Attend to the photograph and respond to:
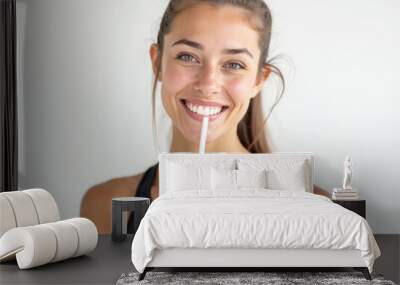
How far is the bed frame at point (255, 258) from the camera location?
527 cm

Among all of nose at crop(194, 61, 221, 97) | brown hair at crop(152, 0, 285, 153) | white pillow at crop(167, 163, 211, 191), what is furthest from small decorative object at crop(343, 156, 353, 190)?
nose at crop(194, 61, 221, 97)

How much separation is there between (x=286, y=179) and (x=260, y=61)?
4.72 ft

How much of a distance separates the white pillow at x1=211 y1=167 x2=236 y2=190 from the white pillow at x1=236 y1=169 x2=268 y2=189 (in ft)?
0.17

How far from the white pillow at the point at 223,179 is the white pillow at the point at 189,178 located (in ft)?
0.28

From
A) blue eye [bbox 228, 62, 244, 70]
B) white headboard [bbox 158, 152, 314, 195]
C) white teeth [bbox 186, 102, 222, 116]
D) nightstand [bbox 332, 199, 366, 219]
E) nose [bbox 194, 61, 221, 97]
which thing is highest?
blue eye [bbox 228, 62, 244, 70]

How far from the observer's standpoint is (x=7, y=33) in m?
7.44

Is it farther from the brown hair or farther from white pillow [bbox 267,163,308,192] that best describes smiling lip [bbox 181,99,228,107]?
white pillow [bbox 267,163,308,192]

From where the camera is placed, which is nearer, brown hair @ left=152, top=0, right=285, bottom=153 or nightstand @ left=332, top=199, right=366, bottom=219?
nightstand @ left=332, top=199, right=366, bottom=219

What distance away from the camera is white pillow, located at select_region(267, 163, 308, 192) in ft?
23.1


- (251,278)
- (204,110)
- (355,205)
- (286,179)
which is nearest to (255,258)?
(251,278)

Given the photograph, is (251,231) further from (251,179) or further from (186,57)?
(186,57)

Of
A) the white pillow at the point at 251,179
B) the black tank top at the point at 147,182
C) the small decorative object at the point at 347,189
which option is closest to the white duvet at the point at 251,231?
the white pillow at the point at 251,179

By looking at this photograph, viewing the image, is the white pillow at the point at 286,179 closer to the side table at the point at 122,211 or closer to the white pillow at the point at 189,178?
the white pillow at the point at 189,178

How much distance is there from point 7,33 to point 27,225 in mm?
2438
